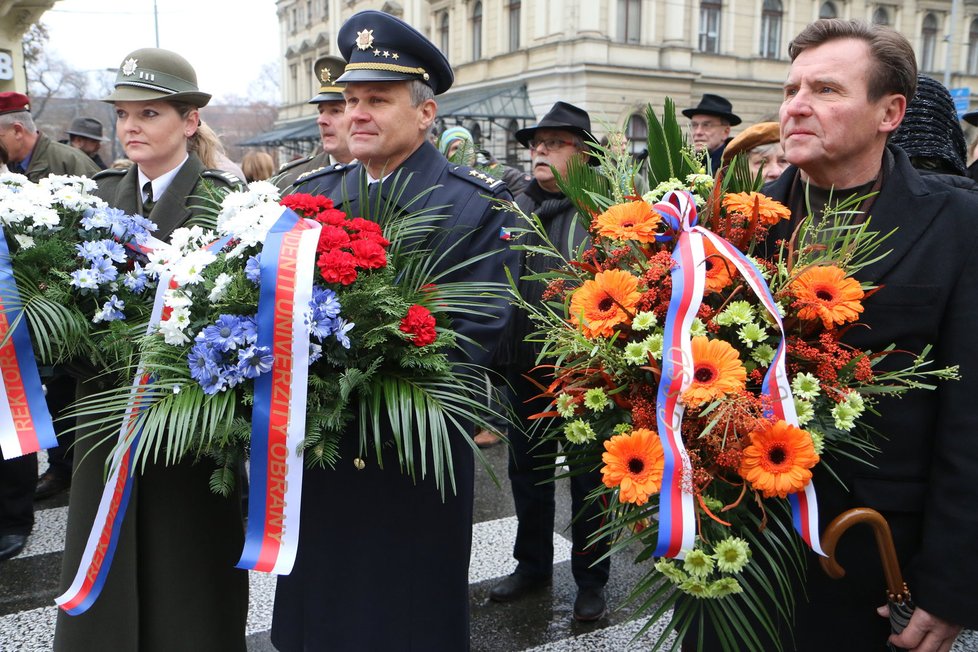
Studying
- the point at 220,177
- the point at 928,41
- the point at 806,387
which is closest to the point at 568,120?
the point at 220,177

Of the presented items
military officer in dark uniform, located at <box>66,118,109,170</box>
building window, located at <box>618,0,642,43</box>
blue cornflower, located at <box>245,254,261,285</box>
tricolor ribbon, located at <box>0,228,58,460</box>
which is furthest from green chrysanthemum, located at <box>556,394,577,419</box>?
building window, located at <box>618,0,642,43</box>

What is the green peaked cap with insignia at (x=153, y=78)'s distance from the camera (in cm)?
274

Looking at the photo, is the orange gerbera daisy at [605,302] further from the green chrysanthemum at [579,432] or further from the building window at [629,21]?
the building window at [629,21]

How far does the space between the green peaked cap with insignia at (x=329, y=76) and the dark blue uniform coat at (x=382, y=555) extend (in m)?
2.57

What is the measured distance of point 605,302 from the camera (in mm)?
1618

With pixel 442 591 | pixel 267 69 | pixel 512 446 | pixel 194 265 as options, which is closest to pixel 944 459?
pixel 442 591

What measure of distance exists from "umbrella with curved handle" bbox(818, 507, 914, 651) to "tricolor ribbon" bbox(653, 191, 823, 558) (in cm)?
5

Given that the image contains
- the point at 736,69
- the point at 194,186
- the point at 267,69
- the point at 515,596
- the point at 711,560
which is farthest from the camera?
the point at 267,69

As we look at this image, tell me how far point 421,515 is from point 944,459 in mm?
1241

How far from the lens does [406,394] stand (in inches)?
70.4

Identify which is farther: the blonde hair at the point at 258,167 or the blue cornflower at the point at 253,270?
the blonde hair at the point at 258,167

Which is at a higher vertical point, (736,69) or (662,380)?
(736,69)

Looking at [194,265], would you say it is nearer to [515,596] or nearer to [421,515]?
[421,515]

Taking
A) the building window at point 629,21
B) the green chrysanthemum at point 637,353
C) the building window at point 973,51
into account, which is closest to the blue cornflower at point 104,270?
the green chrysanthemum at point 637,353
